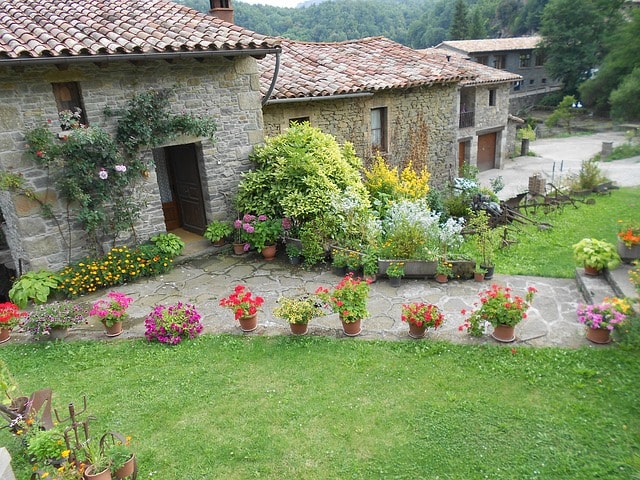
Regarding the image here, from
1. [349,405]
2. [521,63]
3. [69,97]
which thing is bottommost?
[349,405]

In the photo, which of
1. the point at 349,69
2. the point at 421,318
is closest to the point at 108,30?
the point at 349,69

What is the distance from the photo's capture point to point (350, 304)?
6117mm

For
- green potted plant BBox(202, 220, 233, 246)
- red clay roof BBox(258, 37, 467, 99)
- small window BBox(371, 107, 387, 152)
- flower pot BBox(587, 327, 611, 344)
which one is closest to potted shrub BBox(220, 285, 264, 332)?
green potted plant BBox(202, 220, 233, 246)

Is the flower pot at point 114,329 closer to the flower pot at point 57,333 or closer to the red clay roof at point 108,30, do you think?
the flower pot at point 57,333

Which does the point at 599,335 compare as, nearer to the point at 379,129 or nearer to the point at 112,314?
the point at 112,314

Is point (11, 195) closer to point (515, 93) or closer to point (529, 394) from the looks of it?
point (529, 394)

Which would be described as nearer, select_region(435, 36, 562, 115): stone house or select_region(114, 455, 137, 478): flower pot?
select_region(114, 455, 137, 478): flower pot

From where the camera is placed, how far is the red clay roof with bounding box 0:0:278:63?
6.90 m

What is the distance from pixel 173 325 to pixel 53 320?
1.68m

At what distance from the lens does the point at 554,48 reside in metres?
41.2

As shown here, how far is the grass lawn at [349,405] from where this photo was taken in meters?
4.12

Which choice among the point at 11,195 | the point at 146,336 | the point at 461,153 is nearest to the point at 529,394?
the point at 146,336

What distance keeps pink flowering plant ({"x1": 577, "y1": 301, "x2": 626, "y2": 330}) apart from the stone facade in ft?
24.7

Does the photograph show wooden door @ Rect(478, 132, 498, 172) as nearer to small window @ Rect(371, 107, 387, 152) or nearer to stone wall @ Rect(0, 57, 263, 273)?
small window @ Rect(371, 107, 387, 152)
